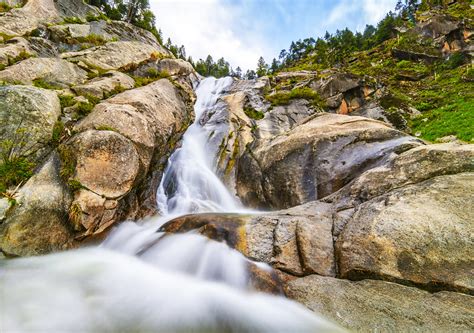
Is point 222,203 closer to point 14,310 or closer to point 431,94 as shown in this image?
point 14,310

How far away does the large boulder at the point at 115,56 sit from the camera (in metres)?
17.2

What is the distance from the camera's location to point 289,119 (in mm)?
20641

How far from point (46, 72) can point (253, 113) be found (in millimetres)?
15228

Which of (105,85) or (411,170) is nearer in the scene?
(411,170)

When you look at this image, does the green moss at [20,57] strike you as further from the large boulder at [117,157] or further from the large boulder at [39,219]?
the large boulder at [39,219]

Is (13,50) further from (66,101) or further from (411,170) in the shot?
(411,170)

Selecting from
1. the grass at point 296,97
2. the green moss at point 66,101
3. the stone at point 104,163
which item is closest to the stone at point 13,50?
the green moss at point 66,101

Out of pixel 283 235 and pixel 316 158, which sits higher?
pixel 316 158

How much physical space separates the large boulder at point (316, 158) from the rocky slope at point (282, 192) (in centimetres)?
6

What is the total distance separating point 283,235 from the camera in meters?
6.74

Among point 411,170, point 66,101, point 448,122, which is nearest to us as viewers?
point 411,170

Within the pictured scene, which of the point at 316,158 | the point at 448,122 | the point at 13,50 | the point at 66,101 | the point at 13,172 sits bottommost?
the point at 13,172

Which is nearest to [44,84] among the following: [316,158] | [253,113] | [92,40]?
[92,40]

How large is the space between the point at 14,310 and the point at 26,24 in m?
24.3
